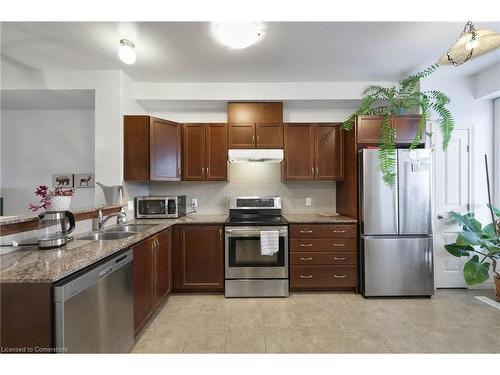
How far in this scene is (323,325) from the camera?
219 centimetres

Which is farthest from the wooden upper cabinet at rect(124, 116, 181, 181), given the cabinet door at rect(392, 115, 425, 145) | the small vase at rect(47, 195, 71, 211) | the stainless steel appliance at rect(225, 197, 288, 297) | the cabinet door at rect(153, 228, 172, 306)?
the cabinet door at rect(392, 115, 425, 145)

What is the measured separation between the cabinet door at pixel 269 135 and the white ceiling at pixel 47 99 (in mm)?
2122

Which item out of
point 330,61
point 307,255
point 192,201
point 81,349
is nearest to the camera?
point 81,349

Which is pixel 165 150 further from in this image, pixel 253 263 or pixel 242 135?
pixel 253 263

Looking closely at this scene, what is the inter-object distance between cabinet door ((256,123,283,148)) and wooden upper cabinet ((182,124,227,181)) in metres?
0.49

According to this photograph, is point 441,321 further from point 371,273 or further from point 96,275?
point 96,275

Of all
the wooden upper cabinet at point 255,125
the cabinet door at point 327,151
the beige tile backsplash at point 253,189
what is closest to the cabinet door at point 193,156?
the beige tile backsplash at point 253,189

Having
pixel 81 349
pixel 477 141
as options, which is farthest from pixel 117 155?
pixel 477 141

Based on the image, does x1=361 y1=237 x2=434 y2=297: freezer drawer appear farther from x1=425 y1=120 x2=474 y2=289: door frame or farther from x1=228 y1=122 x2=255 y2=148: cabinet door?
x1=228 y1=122 x2=255 y2=148: cabinet door

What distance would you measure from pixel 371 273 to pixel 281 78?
2573mm

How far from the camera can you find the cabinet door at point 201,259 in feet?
9.20

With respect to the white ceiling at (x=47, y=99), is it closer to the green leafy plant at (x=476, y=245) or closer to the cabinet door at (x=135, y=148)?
the cabinet door at (x=135, y=148)

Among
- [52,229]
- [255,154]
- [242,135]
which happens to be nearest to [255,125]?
[242,135]

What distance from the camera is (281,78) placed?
3012mm
